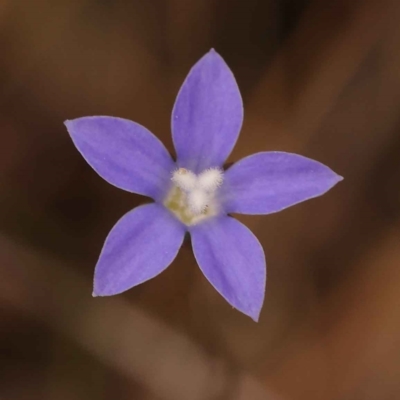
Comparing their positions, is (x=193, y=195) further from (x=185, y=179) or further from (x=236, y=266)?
(x=236, y=266)

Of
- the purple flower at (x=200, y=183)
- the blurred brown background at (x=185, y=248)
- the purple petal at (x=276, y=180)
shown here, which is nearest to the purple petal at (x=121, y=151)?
the purple flower at (x=200, y=183)

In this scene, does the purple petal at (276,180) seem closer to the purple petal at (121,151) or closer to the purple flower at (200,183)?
the purple flower at (200,183)

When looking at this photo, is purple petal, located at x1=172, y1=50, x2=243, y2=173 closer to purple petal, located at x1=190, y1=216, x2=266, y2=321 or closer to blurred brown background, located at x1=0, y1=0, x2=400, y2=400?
purple petal, located at x1=190, y1=216, x2=266, y2=321

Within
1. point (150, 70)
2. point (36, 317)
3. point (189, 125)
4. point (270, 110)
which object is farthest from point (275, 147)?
point (36, 317)

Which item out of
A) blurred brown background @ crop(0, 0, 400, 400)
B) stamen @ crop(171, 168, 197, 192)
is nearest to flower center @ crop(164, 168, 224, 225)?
stamen @ crop(171, 168, 197, 192)

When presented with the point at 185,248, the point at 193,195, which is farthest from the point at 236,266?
the point at 185,248

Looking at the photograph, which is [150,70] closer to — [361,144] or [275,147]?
[275,147]
